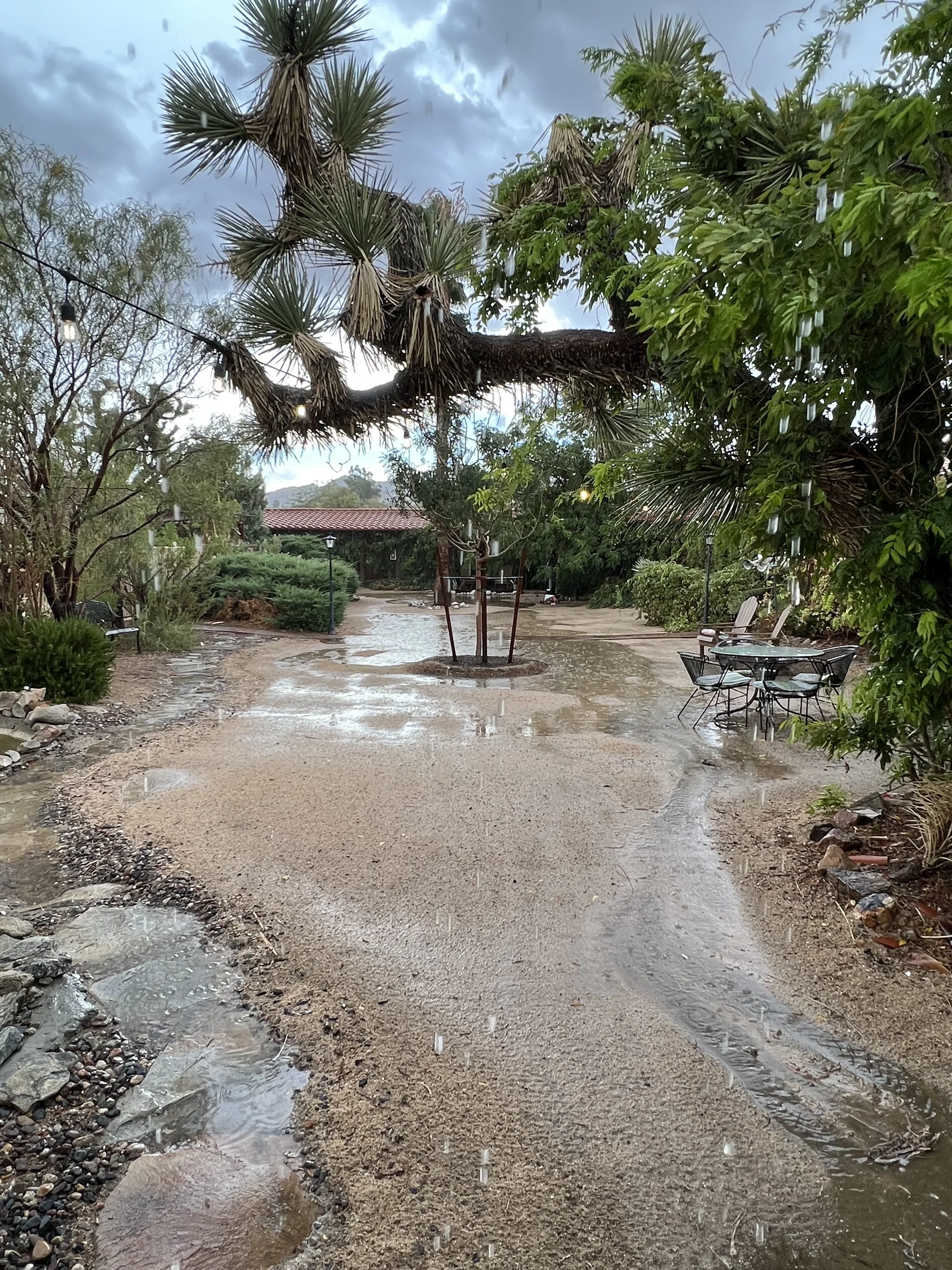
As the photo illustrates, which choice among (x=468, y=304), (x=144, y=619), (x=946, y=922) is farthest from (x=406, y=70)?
(x=144, y=619)

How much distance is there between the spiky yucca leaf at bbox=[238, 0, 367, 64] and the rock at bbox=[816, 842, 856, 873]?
583cm

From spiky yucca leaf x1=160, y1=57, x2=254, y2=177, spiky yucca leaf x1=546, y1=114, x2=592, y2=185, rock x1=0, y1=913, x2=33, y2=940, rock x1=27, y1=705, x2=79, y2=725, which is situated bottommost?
rock x1=0, y1=913, x2=33, y2=940

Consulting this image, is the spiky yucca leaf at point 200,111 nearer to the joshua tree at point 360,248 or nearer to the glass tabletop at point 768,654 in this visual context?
the joshua tree at point 360,248

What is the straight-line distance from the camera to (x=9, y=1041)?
8.88ft

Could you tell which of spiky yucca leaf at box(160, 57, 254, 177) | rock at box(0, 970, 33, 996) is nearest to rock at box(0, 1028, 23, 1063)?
rock at box(0, 970, 33, 996)

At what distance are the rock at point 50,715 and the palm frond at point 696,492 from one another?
21.6 ft

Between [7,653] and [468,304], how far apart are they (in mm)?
7013

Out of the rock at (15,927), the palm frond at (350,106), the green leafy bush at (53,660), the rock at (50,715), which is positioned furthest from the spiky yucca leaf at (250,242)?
the green leafy bush at (53,660)

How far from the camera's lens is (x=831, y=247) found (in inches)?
102

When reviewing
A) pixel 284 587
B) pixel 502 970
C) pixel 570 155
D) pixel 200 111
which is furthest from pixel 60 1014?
pixel 284 587

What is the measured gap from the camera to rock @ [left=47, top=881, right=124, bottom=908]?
4.07 metres

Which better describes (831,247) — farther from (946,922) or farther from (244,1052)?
(244,1052)

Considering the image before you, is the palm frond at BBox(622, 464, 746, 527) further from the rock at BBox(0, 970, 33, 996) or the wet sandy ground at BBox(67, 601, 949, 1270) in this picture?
the rock at BBox(0, 970, 33, 996)

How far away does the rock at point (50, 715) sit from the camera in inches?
311
